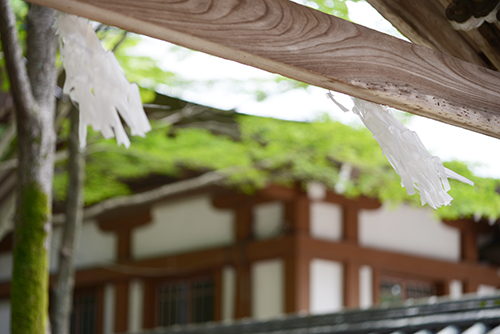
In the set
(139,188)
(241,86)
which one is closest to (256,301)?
(139,188)

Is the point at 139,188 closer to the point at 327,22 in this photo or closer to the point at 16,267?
the point at 16,267

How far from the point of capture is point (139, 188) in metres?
9.03

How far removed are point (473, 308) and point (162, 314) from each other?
5.77 meters

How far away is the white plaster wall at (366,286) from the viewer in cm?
853

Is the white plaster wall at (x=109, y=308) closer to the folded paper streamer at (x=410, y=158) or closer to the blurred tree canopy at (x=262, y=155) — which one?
the blurred tree canopy at (x=262, y=155)

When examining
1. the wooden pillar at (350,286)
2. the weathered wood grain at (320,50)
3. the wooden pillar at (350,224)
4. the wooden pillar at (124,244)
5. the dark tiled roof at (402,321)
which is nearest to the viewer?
the weathered wood grain at (320,50)

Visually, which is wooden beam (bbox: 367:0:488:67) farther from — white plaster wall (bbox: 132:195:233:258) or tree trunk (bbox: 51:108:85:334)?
white plaster wall (bbox: 132:195:233:258)

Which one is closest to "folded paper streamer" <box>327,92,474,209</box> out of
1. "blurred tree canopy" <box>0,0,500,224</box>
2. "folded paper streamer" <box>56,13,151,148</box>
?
"folded paper streamer" <box>56,13,151,148</box>

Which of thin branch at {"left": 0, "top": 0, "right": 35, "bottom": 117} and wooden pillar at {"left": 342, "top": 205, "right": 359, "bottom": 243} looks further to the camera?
wooden pillar at {"left": 342, "top": 205, "right": 359, "bottom": 243}

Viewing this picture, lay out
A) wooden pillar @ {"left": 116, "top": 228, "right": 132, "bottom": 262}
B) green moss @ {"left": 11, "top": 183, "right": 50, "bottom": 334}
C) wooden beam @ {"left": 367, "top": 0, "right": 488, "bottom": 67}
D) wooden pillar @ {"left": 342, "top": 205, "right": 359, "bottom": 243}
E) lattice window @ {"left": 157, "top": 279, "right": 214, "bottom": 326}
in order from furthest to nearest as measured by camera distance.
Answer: wooden pillar @ {"left": 116, "top": 228, "right": 132, "bottom": 262}, lattice window @ {"left": 157, "top": 279, "right": 214, "bottom": 326}, wooden pillar @ {"left": 342, "top": 205, "right": 359, "bottom": 243}, green moss @ {"left": 11, "top": 183, "right": 50, "bottom": 334}, wooden beam @ {"left": 367, "top": 0, "right": 488, "bottom": 67}

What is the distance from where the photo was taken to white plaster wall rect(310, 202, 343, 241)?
813 cm

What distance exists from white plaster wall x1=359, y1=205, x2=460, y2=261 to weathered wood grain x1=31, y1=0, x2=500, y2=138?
7.01m

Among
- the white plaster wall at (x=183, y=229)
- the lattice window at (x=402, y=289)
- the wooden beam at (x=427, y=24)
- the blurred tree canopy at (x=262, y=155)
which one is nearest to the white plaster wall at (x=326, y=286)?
the lattice window at (x=402, y=289)

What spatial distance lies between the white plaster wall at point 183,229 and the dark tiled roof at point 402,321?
2500 millimetres
